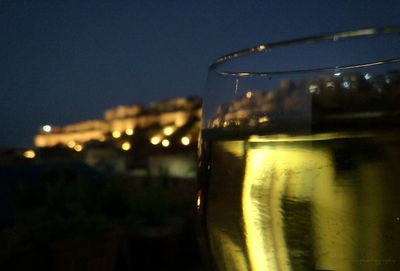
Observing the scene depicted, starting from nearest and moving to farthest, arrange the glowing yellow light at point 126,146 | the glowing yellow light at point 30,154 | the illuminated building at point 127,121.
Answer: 1. the glowing yellow light at point 30,154
2. the glowing yellow light at point 126,146
3. the illuminated building at point 127,121

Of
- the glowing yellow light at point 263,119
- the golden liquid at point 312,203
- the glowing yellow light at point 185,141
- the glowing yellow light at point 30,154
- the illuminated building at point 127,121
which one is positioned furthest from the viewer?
the illuminated building at point 127,121

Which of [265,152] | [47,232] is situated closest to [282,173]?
Result: [265,152]

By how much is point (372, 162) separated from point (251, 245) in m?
0.15

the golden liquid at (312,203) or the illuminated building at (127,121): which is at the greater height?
the illuminated building at (127,121)

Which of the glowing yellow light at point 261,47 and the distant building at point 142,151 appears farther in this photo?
the distant building at point 142,151

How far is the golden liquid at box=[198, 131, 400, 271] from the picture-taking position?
19.0 inches

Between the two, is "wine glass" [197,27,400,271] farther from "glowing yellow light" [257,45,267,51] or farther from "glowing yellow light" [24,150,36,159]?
"glowing yellow light" [24,150,36,159]

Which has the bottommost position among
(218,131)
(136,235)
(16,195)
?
(136,235)

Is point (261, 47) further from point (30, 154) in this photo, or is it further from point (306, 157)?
point (30, 154)

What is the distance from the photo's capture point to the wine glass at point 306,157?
0.49 meters

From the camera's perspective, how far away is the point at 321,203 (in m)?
0.50

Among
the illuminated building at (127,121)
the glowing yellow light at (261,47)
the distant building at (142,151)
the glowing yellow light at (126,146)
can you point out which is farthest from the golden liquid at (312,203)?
the illuminated building at (127,121)

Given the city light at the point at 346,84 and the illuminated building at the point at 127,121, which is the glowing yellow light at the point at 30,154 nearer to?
the city light at the point at 346,84

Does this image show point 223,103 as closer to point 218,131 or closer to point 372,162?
point 218,131
